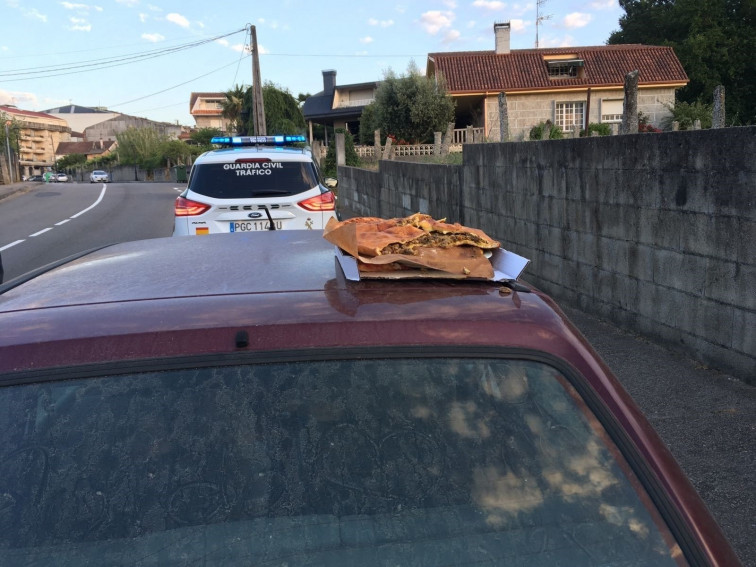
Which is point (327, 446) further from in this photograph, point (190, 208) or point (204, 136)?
point (204, 136)

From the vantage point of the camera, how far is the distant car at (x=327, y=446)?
1406 millimetres

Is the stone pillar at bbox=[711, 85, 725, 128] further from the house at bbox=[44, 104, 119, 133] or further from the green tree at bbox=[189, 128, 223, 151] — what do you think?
the house at bbox=[44, 104, 119, 133]

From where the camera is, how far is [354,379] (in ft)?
5.04

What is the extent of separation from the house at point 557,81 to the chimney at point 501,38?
4 cm

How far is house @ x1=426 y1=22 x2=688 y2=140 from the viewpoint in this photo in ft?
120

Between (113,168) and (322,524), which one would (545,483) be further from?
(113,168)

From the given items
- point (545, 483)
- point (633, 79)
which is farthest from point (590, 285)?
point (545, 483)

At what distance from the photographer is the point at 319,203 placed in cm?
865

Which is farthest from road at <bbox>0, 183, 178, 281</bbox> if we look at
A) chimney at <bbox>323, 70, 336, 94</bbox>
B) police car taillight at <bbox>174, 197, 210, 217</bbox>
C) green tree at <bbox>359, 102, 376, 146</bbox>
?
chimney at <bbox>323, 70, 336, 94</bbox>

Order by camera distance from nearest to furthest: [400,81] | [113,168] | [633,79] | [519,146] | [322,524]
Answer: [322,524]
[633,79]
[519,146]
[400,81]
[113,168]

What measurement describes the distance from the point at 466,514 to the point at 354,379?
339 mm

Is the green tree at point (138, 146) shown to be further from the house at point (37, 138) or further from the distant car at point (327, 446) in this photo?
the distant car at point (327, 446)

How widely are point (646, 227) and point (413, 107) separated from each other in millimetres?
29859


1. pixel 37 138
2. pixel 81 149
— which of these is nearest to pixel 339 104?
pixel 37 138
